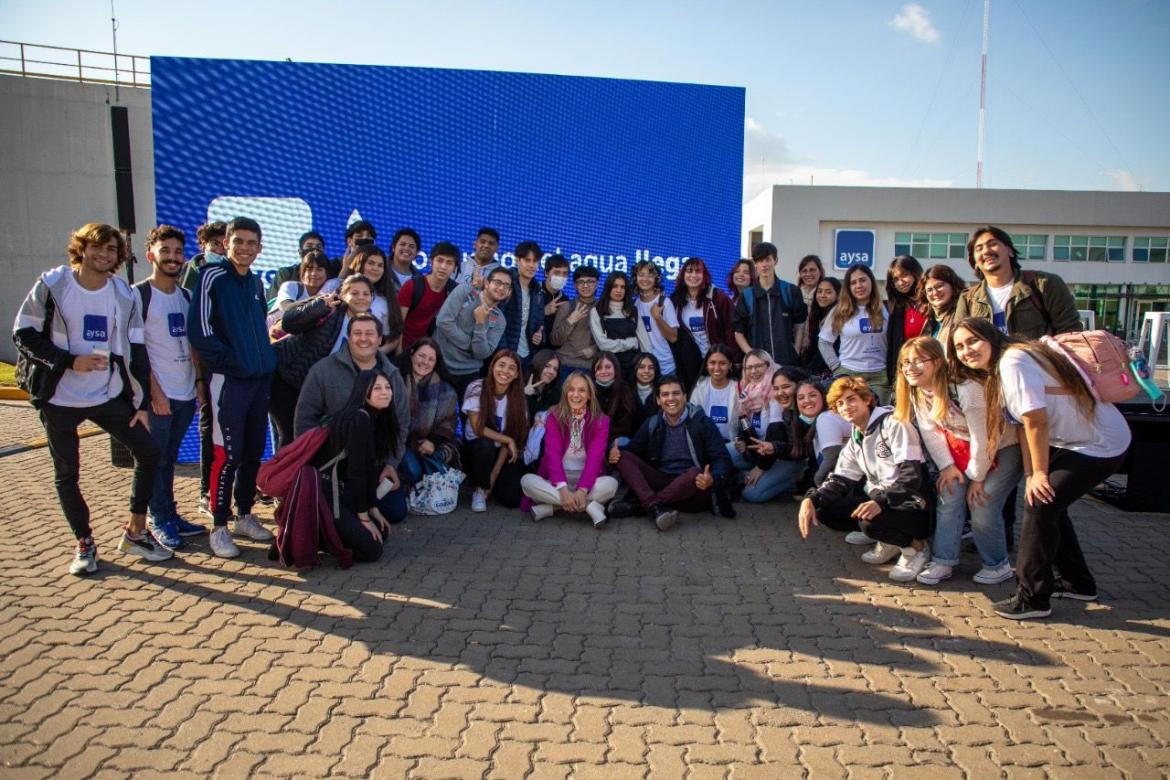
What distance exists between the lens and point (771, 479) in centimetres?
603

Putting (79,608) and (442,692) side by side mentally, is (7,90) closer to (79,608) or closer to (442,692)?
(79,608)

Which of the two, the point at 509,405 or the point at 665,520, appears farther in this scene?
the point at 509,405

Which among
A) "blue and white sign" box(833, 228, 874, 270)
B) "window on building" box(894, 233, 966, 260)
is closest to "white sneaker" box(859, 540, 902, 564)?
"blue and white sign" box(833, 228, 874, 270)

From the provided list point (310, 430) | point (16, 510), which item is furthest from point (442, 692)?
point (16, 510)

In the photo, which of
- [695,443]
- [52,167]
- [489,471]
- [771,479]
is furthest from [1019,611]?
[52,167]

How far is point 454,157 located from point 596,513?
14.4ft

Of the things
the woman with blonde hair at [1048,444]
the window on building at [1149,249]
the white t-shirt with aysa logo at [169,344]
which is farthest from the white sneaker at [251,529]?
the window on building at [1149,249]

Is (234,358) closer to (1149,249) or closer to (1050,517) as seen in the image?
(1050,517)

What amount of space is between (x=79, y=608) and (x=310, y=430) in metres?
1.45

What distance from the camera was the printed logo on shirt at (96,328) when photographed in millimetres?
4199

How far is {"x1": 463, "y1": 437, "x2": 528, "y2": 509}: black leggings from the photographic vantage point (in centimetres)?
598

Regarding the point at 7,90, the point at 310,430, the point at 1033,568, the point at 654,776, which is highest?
the point at 7,90

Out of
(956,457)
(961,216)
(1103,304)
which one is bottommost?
(956,457)

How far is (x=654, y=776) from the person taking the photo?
8.41 ft
